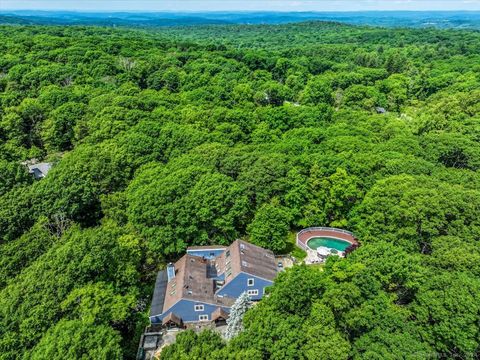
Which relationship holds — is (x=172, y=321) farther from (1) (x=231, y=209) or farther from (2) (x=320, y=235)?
(2) (x=320, y=235)

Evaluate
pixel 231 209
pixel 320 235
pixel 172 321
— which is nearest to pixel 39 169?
pixel 231 209

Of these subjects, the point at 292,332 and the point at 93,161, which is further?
Answer: the point at 93,161

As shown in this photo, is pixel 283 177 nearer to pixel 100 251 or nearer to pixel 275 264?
pixel 275 264

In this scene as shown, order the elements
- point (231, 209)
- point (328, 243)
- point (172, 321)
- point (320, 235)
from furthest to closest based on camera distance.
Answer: point (320, 235) → point (328, 243) → point (231, 209) → point (172, 321)

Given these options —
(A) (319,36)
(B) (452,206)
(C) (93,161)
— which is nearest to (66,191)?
(C) (93,161)

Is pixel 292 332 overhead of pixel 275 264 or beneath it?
overhead

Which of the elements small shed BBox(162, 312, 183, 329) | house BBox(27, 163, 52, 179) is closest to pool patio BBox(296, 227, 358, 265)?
small shed BBox(162, 312, 183, 329)
